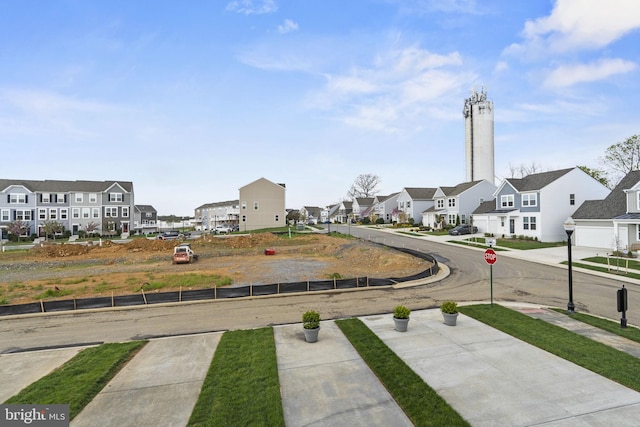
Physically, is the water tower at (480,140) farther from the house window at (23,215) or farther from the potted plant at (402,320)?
the house window at (23,215)

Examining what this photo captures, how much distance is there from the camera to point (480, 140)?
72.6 metres

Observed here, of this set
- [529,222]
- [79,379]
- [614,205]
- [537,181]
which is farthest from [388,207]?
[79,379]

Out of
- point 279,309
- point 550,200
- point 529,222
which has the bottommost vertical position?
point 279,309

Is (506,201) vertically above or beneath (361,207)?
beneath

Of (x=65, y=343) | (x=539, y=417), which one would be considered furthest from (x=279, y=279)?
(x=539, y=417)

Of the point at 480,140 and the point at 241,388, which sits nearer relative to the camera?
the point at 241,388

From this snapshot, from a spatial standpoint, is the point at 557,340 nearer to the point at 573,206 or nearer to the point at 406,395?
the point at 406,395

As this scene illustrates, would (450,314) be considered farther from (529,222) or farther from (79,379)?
(529,222)

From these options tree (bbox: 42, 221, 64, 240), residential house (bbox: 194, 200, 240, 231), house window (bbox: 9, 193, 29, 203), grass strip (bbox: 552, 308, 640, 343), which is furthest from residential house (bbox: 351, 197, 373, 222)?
grass strip (bbox: 552, 308, 640, 343)

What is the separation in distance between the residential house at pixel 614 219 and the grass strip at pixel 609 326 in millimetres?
21951

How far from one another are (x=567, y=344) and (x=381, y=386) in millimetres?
6765

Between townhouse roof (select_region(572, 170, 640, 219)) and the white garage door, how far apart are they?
52.4 inches

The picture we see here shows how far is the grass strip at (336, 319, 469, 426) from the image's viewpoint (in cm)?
647

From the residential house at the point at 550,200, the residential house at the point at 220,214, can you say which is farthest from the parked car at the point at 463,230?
the residential house at the point at 220,214
